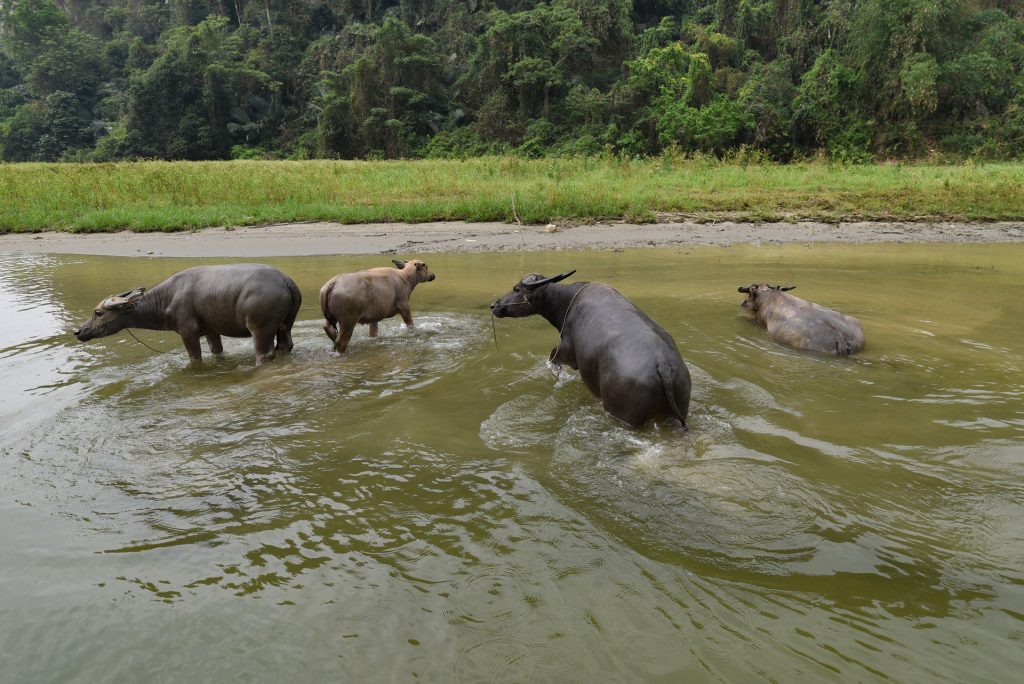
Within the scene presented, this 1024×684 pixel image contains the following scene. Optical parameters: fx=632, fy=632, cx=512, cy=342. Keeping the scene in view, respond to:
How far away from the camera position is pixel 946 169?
69.5 ft

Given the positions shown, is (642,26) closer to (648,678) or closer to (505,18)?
(505,18)

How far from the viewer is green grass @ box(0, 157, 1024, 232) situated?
52.3 ft

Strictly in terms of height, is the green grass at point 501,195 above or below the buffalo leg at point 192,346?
above

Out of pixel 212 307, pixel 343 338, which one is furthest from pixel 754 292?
pixel 212 307

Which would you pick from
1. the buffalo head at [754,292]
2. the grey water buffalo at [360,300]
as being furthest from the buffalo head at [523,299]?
the buffalo head at [754,292]

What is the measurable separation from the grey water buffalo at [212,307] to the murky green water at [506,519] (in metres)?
0.42

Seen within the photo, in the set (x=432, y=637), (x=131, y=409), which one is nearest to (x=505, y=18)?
(x=131, y=409)

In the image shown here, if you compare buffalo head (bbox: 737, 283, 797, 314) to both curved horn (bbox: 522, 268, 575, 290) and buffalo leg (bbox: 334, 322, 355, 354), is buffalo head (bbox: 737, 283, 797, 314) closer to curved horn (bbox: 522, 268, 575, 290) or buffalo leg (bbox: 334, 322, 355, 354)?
curved horn (bbox: 522, 268, 575, 290)

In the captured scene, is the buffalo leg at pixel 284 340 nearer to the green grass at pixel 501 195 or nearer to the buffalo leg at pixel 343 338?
the buffalo leg at pixel 343 338

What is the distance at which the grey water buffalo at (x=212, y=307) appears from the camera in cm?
682

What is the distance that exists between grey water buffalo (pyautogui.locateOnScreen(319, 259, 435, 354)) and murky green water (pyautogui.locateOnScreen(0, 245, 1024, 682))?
0.43m

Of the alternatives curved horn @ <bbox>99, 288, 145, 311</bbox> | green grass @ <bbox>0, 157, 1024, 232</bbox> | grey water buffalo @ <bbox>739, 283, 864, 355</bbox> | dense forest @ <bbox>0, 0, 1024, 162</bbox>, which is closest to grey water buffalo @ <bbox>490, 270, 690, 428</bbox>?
grey water buffalo @ <bbox>739, 283, 864, 355</bbox>

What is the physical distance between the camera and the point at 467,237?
48.4ft

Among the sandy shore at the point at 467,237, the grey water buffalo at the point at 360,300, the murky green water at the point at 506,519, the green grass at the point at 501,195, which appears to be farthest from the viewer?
the green grass at the point at 501,195
